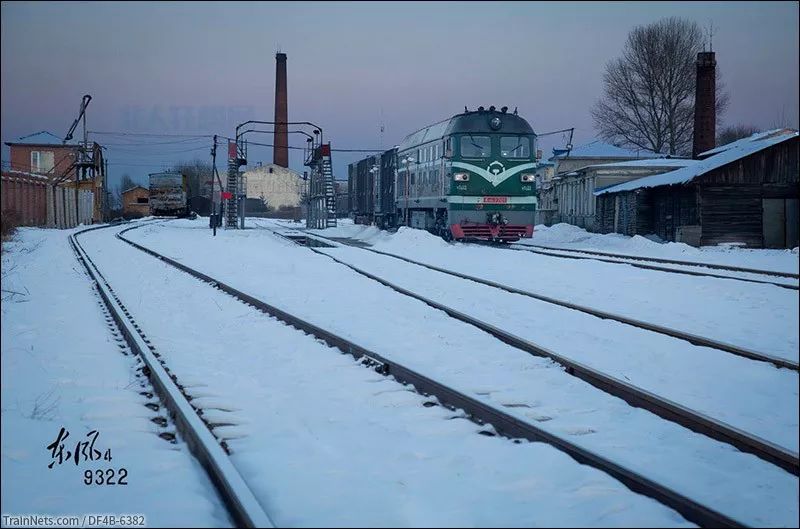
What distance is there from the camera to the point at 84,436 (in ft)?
15.9

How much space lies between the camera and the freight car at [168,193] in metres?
61.8

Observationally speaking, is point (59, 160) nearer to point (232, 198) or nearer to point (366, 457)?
point (232, 198)

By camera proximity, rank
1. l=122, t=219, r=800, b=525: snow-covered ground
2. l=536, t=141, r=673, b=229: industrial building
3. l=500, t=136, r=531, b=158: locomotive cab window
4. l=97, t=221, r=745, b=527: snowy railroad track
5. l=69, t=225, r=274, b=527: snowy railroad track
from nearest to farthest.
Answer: l=69, t=225, r=274, b=527: snowy railroad track, l=97, t=221, r=745, b=527: snowy railroad track, l=122, t=219, r=800, b=525: snow-covered ground, l=500, t=136, r=531, b=158: locomotive cab window, l=536, t=141, r=673, b=229: industrial building

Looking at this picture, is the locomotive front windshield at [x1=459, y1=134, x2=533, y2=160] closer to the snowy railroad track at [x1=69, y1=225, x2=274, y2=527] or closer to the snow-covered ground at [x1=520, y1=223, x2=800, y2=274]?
the snow-covered ground at [x1=520, y1=223, x2=800, y2=274]

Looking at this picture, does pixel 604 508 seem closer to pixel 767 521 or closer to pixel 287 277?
pixel 767 521

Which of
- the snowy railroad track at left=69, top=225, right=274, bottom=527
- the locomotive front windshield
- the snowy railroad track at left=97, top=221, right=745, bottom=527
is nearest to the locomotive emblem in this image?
the locomotive front windshield

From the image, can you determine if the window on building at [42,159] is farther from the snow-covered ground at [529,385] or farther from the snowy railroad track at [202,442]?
the snowy railroad track at [202,442]

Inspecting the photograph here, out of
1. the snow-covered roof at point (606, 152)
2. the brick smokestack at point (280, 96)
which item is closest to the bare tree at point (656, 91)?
the snow-covered roof at point (606, 152)

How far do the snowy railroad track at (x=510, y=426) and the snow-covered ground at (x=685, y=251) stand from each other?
5882 millimetres

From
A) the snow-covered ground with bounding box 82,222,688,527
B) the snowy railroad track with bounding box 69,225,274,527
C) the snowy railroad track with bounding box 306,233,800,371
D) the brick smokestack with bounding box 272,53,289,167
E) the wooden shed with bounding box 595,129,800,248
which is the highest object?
the brick smokestack with bounding box 272,53,289,167

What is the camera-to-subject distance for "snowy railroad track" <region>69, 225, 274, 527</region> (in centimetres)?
360

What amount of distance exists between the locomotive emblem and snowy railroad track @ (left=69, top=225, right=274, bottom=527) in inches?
607

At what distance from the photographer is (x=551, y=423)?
538cm

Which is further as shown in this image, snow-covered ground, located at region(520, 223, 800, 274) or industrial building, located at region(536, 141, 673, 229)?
industrial building, located at region(536, 141, 673, 229)
